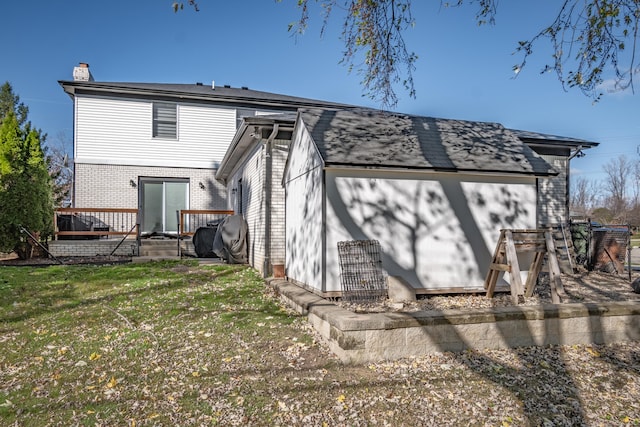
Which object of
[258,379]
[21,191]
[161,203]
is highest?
[21,191]

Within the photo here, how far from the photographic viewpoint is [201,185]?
15727 mm

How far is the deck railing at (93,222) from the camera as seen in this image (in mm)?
12672

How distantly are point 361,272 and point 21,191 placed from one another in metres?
10.1

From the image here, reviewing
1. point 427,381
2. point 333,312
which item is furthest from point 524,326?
point 333,312

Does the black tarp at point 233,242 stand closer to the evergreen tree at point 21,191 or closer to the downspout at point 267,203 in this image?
the downspout at point 267,203

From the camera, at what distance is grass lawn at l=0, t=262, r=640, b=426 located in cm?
332

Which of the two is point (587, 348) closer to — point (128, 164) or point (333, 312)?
point (333, 312)

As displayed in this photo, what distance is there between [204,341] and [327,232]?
2.34 metres

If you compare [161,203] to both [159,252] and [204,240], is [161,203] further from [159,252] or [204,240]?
[204,240]

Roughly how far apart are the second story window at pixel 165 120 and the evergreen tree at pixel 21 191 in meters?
4.03

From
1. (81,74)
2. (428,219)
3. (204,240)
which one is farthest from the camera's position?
(81,74)

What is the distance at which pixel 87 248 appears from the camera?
12.5m

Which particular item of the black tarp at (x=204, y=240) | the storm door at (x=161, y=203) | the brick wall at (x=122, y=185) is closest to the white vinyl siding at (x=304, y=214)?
the black tarp at (x=204, y=240)

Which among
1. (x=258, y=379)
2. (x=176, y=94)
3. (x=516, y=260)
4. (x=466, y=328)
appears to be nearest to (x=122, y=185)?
(x=176, y=94)
